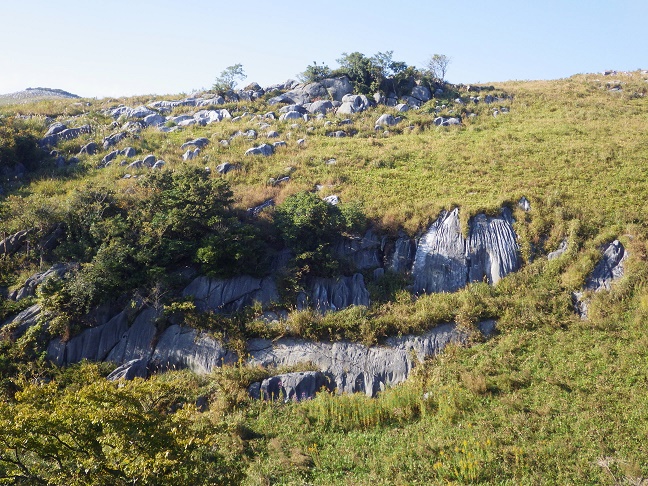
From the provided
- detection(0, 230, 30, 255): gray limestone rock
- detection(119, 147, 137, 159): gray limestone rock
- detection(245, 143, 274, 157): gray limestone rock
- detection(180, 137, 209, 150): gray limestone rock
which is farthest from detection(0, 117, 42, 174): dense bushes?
detection(245, 143, 274, 157): gray limestone rock

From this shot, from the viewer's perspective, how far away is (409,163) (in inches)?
1036

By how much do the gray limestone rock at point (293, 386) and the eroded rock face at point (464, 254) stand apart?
5.85 metres

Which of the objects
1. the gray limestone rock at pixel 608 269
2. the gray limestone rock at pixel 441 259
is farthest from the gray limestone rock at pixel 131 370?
the gray limestone rock at pixel 608 269

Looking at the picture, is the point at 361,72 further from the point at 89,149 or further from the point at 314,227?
the point at 314,227

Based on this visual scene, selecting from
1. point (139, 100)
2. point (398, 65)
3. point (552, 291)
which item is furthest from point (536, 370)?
point (139, 100)

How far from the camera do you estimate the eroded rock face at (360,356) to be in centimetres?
1377

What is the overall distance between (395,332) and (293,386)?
412 centimetres

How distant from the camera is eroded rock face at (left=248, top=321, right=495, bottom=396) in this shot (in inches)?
542

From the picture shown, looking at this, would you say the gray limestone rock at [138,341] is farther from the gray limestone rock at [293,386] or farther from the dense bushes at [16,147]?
the dense bushes at [16,147]

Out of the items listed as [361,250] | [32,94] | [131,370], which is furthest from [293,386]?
[32,94]

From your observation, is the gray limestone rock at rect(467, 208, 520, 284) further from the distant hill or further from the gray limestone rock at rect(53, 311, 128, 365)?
the distant hill

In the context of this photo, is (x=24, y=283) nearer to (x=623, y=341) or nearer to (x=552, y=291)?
(x=552, y=291)

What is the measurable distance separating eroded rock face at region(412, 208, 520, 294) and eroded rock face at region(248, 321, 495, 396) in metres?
2.63

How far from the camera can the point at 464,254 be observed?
59.2 feet
